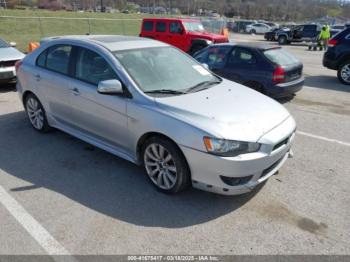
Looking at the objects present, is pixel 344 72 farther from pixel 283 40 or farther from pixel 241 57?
pixel 283 40

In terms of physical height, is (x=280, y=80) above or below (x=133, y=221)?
above

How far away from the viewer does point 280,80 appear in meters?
7.23

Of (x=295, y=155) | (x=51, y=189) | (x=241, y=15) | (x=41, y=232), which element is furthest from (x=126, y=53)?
(x=241, y=15)

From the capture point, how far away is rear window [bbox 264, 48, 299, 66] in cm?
733

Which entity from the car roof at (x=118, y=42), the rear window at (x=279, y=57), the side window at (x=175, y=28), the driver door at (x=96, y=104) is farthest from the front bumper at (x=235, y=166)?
the side window at (x=175, y=28)

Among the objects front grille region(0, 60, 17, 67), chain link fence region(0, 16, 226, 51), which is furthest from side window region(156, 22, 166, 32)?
front grille region(0, 60, 17, 67)

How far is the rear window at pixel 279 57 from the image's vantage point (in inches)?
289

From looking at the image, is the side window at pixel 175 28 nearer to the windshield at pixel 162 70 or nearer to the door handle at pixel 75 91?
the windshield at pixel 162 70

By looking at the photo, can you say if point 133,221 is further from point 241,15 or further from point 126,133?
point 241,15

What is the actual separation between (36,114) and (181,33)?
34.9ft

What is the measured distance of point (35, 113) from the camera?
571 cm

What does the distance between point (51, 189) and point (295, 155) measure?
3.38 metres

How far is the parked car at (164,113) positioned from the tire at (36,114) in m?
0.20

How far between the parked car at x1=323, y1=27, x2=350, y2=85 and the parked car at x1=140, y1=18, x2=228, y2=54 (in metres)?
5.51
